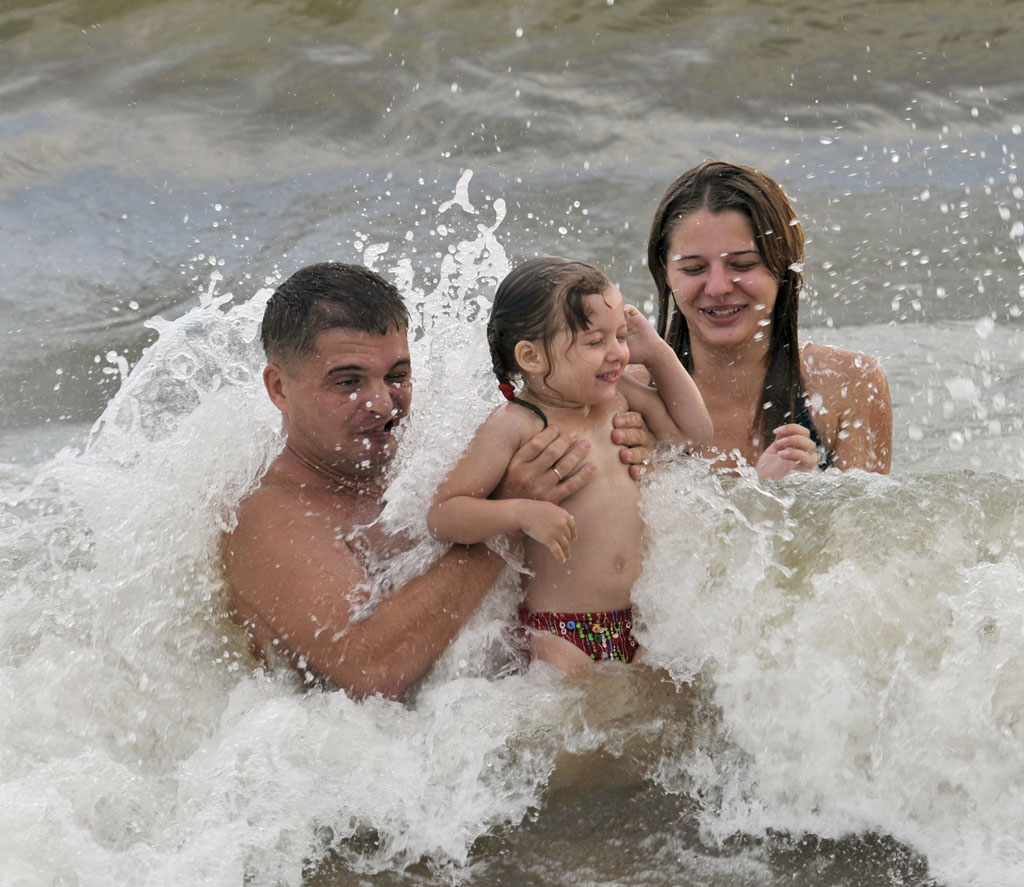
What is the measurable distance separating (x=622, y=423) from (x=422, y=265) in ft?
16.8

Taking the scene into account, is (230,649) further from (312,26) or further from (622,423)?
(312,26)

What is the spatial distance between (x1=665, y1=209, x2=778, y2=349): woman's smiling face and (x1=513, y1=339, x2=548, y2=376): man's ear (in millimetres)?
885

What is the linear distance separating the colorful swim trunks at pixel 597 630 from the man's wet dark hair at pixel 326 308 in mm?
948

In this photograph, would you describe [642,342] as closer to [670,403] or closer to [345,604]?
[670,403]

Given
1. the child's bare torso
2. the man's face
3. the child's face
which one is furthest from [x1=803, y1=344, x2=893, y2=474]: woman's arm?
the man's face

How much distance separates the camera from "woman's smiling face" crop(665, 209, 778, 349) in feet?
13.9

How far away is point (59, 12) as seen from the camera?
1120 centimetres

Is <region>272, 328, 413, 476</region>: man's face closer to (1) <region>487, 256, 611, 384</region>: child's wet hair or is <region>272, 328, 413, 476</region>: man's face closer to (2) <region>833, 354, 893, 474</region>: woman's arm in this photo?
(1) <region>487, 256, 611, 384</region>: child's wet hair

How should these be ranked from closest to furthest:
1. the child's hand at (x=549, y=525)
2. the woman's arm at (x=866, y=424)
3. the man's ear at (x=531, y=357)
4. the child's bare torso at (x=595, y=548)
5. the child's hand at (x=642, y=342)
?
the child's hand at (x=549, y=525) < the man's ear at (x=531, y=357) < the child's bare torso at (x=595, y=548) < the child's hand at (x=642, y=342) < the woman's arm at (x=866, y=424)

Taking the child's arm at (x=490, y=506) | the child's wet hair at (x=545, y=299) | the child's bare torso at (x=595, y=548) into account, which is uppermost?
the child's wet hair at (x=545, y=299)

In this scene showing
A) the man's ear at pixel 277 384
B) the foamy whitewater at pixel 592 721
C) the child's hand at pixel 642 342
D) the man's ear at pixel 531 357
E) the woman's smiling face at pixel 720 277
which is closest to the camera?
the foamy whitewater at pixel 592 721

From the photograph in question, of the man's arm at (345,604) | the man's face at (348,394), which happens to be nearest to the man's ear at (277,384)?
the man's face at (348,394)

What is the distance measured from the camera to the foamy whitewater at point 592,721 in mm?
3275

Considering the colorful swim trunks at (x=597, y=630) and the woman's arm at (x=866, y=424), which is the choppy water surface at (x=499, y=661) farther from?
the woman's arm at (x=866, y=424)
